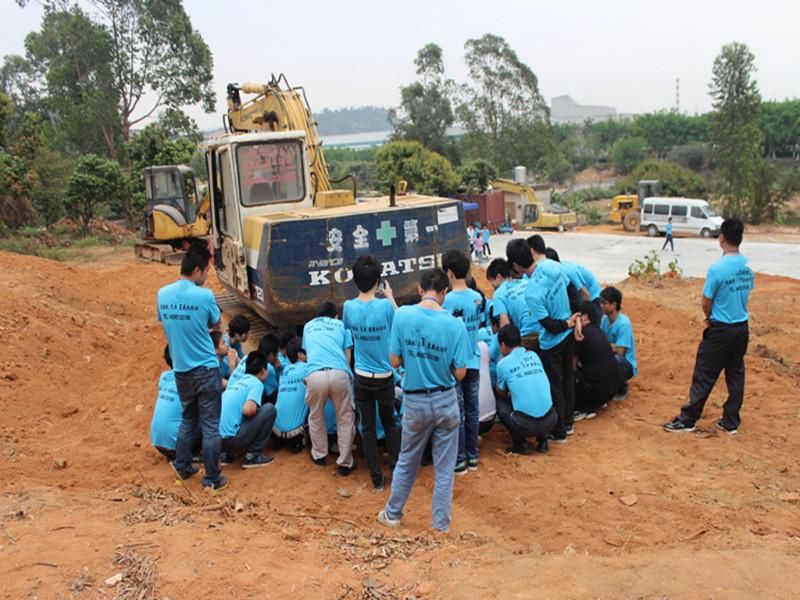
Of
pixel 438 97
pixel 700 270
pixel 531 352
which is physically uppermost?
pixel 438 97

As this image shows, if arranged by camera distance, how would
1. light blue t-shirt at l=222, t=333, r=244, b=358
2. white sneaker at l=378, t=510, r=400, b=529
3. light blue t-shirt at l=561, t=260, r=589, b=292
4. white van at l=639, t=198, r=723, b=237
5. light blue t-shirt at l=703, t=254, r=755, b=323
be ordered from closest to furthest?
1. white sneaker at l=378, t=510, r=400, b=529
2. light blue t-shirt at l=703, t=254, r=755, b=323
3. light blue t-shirt at l=561, t=260, r=589, b=292
4. light blue t-shirt at l=222, t=333, r=244, b=358
5. white van at l=639, t=198, r=723, b=237

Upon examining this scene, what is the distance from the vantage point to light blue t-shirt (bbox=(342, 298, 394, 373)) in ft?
17.3

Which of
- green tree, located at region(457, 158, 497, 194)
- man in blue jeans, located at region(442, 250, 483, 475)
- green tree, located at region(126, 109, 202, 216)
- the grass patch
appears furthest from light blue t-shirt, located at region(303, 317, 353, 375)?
green tree, located at region(457, 158, 497, 194)

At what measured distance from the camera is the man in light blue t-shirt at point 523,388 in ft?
19.2

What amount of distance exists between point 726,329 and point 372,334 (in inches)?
131

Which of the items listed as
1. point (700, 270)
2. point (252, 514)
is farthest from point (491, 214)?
point (252, 514)

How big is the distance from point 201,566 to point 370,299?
7.88 ft

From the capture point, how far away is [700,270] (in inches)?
837

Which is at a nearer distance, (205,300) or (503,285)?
(205,300)

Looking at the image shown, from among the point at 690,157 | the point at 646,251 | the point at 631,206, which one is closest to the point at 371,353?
the point at 646,251

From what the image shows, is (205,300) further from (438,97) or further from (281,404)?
(438,97)

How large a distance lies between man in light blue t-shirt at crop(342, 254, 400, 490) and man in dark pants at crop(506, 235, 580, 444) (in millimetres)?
1398

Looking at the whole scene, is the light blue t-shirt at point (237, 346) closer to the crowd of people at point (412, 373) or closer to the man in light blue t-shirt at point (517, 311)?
the crowd of people at point (412, 373)

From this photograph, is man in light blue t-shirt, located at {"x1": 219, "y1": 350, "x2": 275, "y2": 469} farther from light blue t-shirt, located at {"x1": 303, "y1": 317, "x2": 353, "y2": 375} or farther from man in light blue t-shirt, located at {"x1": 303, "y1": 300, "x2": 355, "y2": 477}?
light blue t-shirt, located at {"x1": 303, "y1": 317, "x2": 353, "y2": 375}
